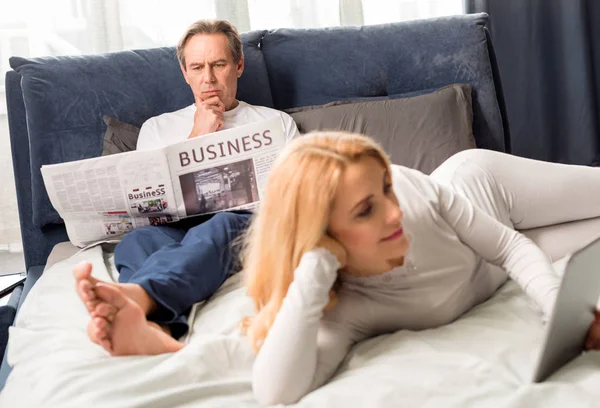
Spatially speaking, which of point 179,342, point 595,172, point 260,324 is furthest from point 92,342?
point 595,172

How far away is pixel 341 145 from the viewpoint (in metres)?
1.16

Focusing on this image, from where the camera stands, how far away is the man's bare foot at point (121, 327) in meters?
1.23

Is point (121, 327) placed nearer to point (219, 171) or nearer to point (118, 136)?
Result: point (219, 171)

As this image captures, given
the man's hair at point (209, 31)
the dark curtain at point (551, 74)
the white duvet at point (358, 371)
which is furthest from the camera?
the dark curtain at point (551, 74)

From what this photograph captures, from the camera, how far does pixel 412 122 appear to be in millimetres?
2172

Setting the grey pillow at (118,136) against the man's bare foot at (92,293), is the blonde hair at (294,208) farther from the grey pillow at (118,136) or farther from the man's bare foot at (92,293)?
the grey pillow at (118,136)

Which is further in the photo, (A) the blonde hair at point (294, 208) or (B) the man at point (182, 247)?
(B) the man at point (182, 247)

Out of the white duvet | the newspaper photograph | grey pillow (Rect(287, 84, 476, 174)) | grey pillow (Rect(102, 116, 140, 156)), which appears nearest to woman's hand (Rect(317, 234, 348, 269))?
the white duvet

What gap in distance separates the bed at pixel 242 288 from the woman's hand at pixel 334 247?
0.17m

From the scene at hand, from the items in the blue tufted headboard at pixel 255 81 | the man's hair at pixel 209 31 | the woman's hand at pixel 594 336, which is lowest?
the woman's hand at pixel 594 336

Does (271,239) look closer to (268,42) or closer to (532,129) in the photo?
(268,42)

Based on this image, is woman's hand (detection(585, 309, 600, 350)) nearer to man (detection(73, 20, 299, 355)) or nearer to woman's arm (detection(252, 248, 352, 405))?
woman's arm (detection(252, 248, 352, 405))

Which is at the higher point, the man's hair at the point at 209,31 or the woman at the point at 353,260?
the man's hair at the point at 209,31

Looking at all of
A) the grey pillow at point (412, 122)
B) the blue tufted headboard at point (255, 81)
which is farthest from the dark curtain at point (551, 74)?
the grey pillow at point (412, 122)
